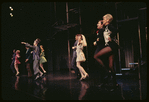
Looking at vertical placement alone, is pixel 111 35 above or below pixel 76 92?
above

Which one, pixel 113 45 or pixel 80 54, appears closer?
pixel 113 45

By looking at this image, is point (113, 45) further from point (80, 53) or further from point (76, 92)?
point (80, 53)

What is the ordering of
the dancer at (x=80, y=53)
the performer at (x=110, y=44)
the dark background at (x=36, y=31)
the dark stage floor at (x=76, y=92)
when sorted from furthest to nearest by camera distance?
the dark background at (x=36, y=31), the dancer at (x=80, y=53), the performer at (x=110, y=44), the dark stage floor at (x=76, y=92)

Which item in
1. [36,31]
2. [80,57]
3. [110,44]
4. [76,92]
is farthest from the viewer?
[36,31]

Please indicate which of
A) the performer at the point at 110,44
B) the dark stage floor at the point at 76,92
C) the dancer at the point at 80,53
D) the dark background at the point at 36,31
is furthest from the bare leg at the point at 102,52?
the dark background at the point at 36,31

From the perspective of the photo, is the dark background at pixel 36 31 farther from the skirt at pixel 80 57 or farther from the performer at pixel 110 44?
the performer at pixel 110 44

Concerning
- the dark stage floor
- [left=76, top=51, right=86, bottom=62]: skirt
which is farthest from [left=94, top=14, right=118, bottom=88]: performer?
[left=76, top=51, right=86, bottom=62]: skirt

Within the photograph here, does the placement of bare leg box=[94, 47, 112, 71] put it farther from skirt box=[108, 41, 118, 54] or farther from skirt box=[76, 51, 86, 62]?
skirt box=[76, 51, 86, 62]

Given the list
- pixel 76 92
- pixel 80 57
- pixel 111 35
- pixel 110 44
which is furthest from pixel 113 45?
pixel 80 57

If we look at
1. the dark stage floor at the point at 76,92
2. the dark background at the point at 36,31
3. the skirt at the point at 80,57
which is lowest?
the dark stage floor at the point at 76,92

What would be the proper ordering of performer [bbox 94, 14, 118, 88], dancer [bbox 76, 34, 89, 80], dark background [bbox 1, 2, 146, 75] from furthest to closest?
dark background [bbox 1, 2, 146, 75] → dancer [bbox 76, 34, 89, 80] → performer [bbox 94, 14, 118, 88]

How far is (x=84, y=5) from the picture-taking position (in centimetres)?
920

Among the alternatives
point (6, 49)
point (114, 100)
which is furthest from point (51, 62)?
point (114, 100)

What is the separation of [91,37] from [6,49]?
754 centimetres
